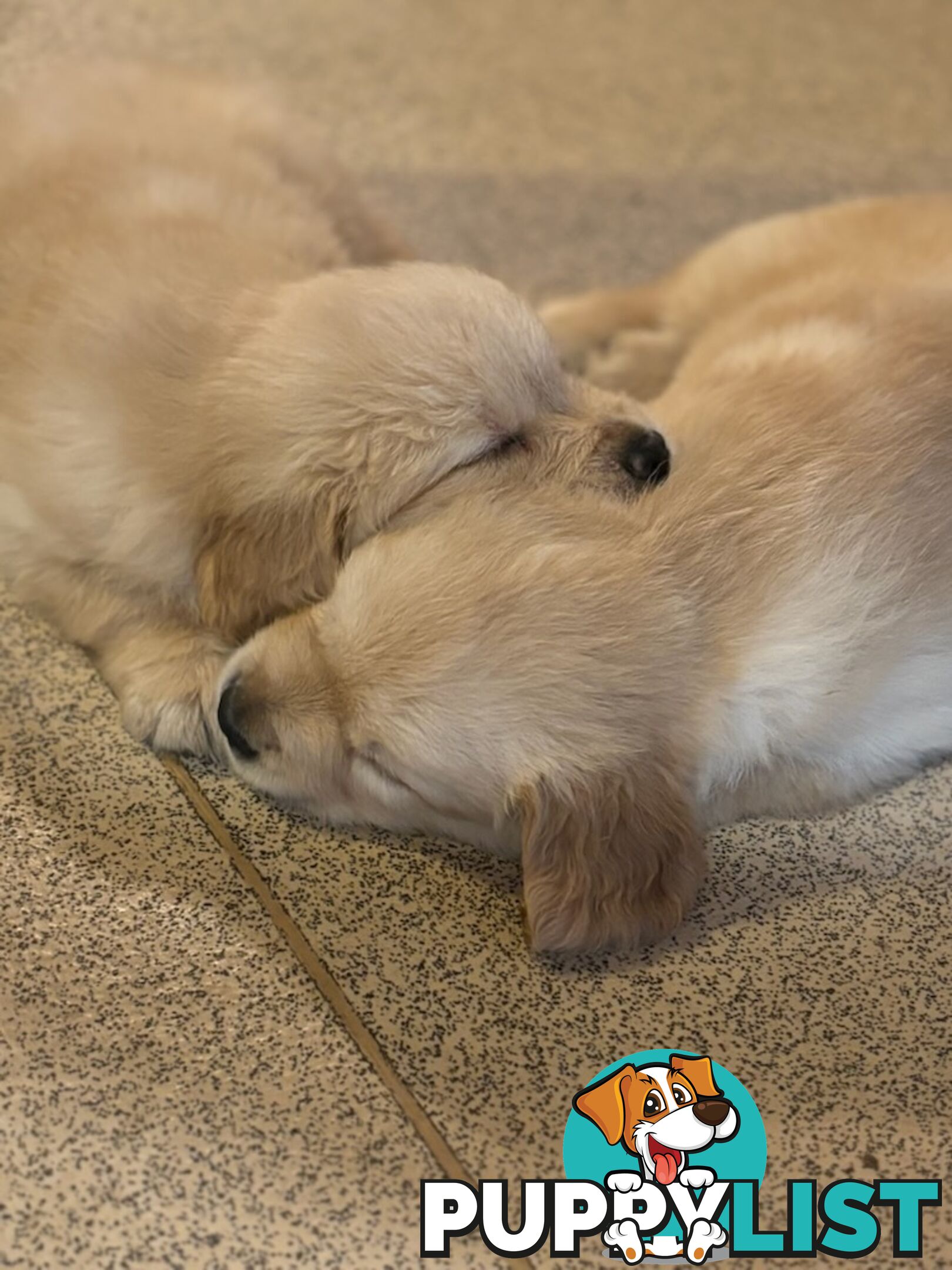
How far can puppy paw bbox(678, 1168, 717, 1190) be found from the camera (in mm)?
1396

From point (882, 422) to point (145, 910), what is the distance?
1.14 m

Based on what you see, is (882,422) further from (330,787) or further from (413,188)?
(413,188)

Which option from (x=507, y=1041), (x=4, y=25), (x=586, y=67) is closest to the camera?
(x=507, y=1041)

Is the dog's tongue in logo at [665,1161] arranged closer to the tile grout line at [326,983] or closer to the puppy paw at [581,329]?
the tile grout line at [326,983]

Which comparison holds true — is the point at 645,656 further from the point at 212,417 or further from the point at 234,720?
the point at 212,417

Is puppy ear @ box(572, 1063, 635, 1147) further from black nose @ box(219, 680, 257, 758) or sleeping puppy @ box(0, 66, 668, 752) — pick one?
sleeping puppy @ box(0, 66, 668, 752)

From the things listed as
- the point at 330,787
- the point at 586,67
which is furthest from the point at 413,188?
the point at 330,787

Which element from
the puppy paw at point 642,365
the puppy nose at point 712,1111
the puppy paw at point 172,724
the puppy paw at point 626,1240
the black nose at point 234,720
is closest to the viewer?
the puppy paw at point 626,1240

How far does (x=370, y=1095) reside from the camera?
144cm

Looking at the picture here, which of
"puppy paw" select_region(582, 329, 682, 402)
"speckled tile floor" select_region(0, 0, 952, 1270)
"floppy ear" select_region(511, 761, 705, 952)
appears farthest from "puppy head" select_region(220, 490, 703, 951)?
"puppy paw" select_region(582, 329, 682, 402)

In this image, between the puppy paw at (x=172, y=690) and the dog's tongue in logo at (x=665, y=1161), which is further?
the puppy paw at (x=172, y=690)

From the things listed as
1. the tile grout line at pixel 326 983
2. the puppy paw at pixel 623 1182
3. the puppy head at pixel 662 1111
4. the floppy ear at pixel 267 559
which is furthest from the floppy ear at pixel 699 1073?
the floppy ear at pixel 267 559

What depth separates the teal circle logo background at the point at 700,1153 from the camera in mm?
1398

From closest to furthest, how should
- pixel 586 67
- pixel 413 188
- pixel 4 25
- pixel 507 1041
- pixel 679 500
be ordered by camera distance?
pixel 507 1041 → pixel 679 500 → pixel 413 188 → pixel 4 25 → pixel 586 67
